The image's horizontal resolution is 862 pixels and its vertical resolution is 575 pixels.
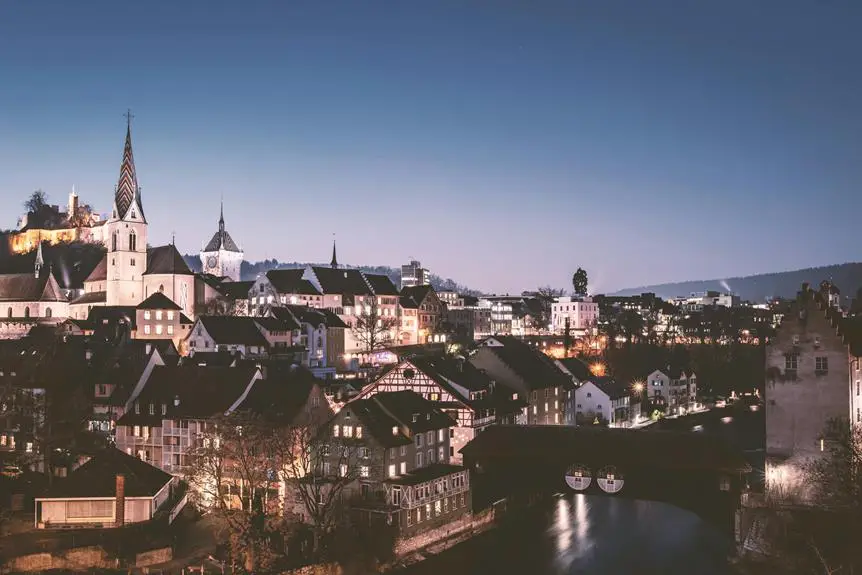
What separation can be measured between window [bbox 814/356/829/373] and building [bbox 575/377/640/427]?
79.9 ft

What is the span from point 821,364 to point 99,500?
25.0 metres

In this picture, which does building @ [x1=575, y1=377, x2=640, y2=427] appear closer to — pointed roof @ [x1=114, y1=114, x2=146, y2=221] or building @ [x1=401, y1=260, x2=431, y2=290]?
pointed roof @ [x1=114, y1=114, x2=146, y2=221]

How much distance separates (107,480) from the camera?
99.9 ft

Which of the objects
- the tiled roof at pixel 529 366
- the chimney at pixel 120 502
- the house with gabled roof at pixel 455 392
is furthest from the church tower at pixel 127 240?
the chimney at pixel 120 502

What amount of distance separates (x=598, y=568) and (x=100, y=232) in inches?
3112

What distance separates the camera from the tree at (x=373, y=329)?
2687 inches

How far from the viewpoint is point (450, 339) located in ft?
264

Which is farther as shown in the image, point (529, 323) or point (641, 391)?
point (529, 323)

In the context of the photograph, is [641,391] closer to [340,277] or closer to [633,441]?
[340,277]

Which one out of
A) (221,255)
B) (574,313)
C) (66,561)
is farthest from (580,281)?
(66,561)

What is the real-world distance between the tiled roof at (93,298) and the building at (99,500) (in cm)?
4195

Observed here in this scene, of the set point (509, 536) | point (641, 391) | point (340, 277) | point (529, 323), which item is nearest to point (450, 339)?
point (340, 277)

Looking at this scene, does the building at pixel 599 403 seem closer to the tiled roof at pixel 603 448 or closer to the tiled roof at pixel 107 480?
the tiled roof at pixel 603 448

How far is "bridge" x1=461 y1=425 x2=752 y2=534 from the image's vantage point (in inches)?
1270
